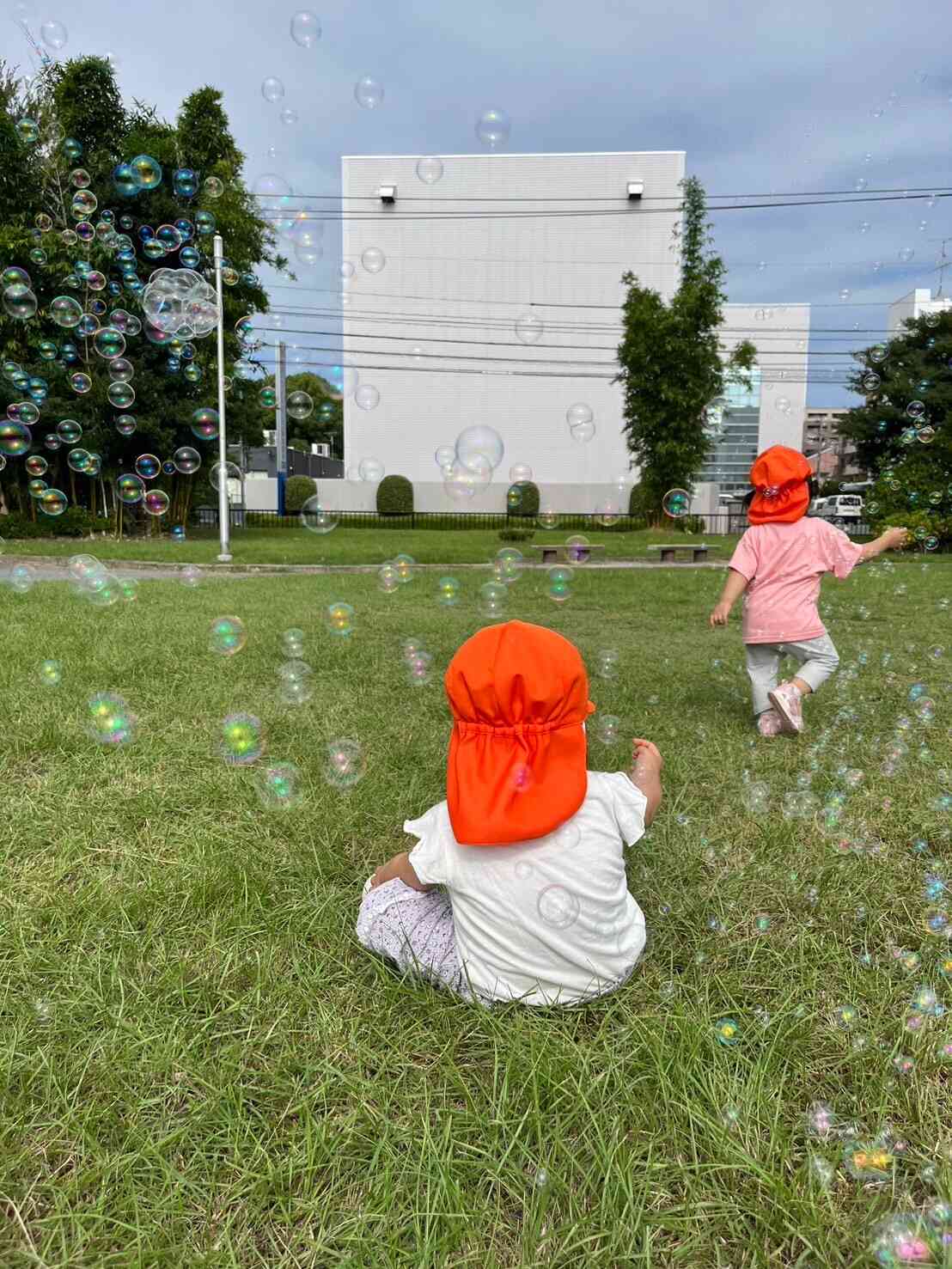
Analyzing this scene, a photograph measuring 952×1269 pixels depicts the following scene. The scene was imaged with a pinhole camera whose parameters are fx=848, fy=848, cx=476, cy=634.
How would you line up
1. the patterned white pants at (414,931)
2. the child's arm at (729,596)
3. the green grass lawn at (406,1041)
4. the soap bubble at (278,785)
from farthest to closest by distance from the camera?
1. the child's arm at (729,596)
2. the soap bubble at (278,785)
3. the patterned white pants at (414,931)
4. the green grass lawn at (406,1041)

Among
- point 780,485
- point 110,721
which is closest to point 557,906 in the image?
point 110,721

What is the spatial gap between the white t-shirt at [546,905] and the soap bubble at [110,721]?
231cm

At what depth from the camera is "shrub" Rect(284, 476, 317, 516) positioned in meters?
34.3

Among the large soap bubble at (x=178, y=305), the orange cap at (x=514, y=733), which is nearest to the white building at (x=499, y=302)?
the large soap bubble at (x=178, y=305)

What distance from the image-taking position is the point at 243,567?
45.8 ft

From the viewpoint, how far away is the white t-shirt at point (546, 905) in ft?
6.30

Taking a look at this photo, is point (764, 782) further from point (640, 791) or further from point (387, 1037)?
point (387, 1037)

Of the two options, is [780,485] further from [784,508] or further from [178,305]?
[178,305]

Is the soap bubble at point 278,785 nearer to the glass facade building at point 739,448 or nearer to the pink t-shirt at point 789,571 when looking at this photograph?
the pink t-shirt at point 789,571

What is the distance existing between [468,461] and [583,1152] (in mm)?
5160

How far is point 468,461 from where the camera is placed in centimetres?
624

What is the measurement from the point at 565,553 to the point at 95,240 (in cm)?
1111

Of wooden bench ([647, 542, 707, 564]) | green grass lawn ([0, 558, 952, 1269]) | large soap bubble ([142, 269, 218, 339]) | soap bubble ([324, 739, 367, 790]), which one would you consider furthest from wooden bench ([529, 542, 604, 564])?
green grass lawn ([0, 558, 952, 1269])

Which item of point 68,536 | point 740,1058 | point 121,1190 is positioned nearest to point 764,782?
point 740,1058
